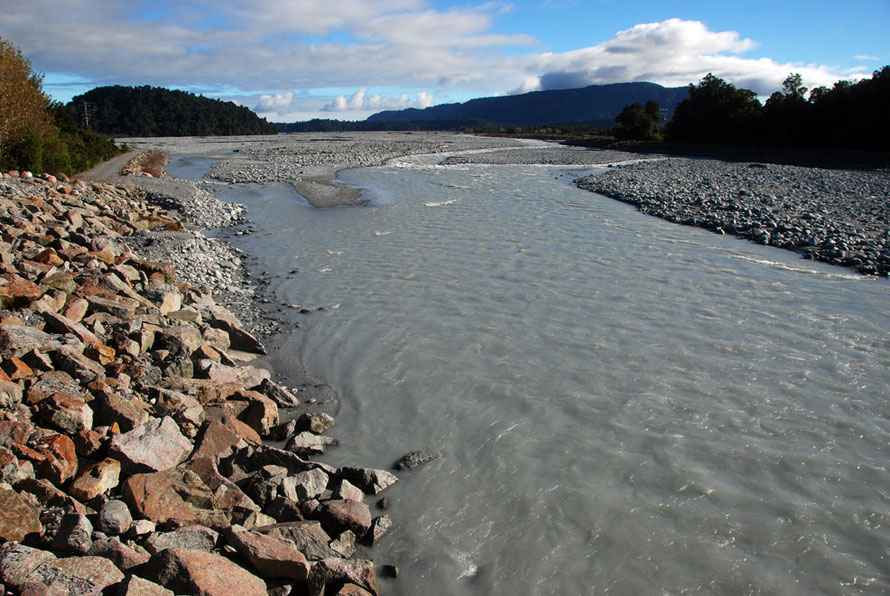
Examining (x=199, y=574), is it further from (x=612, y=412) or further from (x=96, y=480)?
(x=612, y=412)

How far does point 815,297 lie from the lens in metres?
11.2

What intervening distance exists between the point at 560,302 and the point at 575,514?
5848 millimetres

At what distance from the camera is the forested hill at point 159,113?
404 feet

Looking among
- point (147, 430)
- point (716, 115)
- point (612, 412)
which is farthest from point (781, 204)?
point (716, 115)

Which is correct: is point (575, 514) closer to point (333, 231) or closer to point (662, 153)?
point (333, 231)

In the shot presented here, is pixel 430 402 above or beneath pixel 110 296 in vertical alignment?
beneath

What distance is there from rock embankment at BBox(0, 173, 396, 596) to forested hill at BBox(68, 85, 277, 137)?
421 feet

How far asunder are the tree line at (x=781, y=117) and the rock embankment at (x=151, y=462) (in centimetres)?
4969

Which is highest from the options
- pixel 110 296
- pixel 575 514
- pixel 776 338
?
pixel 110 296

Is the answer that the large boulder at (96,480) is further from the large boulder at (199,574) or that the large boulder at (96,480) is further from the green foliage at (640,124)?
the green foliage at (640,124)

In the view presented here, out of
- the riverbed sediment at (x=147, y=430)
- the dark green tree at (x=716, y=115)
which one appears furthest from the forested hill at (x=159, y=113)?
the riverbed sediment at (x=147, y=430)

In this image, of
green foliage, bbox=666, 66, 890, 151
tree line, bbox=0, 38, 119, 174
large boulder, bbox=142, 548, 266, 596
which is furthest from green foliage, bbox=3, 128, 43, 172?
green foliage, bbox=666, 66, 890, 151

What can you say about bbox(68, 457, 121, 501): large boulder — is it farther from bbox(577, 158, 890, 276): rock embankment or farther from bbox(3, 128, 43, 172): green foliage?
bbox(3, 128, 43, 172): green foliage

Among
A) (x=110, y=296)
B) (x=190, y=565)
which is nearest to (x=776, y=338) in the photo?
(x=190, y=565)
